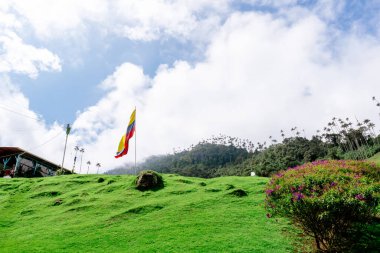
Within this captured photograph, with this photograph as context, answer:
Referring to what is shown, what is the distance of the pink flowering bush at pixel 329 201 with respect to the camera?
10797mm

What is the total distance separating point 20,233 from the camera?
1806cm

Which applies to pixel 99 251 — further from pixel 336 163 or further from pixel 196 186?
pixel 196 186

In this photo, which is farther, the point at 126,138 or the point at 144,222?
the point at 126,138

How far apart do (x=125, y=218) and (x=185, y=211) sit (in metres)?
3.62

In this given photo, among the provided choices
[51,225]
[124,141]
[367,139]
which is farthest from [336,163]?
[367,139]

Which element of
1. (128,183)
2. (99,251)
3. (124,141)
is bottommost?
(99,251)

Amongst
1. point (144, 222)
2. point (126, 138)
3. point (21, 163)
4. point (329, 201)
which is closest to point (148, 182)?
point (144, 222)

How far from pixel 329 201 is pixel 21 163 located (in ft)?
185

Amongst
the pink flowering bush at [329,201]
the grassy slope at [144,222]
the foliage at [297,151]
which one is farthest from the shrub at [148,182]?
the foliage at [297,151]

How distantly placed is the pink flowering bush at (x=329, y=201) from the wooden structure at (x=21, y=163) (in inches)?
1874

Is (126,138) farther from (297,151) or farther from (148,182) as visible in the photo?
(297,151)

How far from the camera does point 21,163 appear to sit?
55344mm

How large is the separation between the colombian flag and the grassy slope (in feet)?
27.7

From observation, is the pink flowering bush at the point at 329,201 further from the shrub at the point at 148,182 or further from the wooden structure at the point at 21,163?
the wooden structure at the point at 21,163
